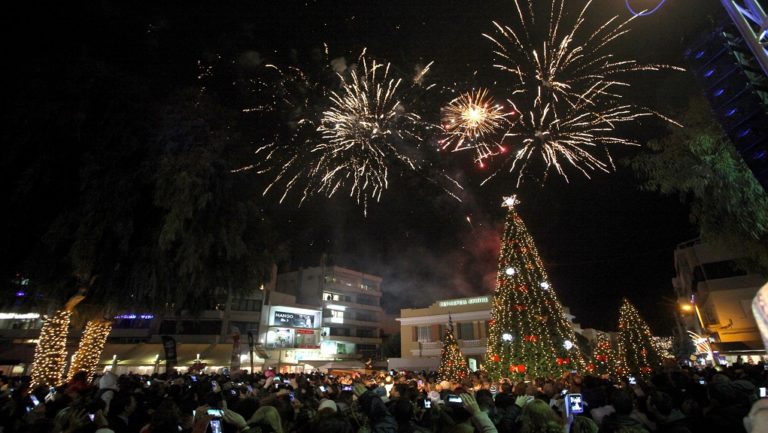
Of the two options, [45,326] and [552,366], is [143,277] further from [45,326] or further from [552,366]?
[552,366]

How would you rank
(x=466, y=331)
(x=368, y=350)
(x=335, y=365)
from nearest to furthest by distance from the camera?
(x=466, y=331), (x=335, y=365), (x=368, y=350)

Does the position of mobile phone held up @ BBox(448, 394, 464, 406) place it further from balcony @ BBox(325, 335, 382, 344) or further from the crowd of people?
balcony @ BBox(325, 335, 382, 344)

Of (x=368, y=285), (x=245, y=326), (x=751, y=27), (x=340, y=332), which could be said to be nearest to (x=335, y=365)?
(x=340, y=332)

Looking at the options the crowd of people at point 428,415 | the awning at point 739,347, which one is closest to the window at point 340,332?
the awning at point 739,347

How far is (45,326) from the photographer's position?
13.2 m

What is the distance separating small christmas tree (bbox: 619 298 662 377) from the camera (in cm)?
2431

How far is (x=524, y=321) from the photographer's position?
1633 centimetres

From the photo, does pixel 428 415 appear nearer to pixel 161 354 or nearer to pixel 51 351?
pixel 51 351

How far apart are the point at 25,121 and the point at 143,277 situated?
5651 millimetres

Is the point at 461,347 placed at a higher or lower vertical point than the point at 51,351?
higher

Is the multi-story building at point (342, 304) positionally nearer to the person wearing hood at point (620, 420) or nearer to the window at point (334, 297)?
the window at point (334, 297)

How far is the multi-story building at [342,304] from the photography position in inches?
2040

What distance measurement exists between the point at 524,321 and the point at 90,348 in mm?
17726

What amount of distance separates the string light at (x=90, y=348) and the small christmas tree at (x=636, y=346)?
2816cm
